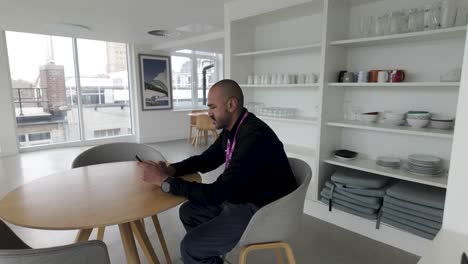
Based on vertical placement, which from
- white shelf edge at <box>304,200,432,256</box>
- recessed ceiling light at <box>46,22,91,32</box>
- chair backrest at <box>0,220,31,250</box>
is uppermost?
recessed ceiling light at <box>46,22,91,32</box>

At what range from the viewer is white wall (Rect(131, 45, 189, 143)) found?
6.47 m

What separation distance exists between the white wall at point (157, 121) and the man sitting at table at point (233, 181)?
5.30 meters

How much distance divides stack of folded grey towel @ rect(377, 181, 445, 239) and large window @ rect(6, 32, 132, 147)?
20.2 ft

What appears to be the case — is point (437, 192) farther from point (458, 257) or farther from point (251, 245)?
point (251, 245)

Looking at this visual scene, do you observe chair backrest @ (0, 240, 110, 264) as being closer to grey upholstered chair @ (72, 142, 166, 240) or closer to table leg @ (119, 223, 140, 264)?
table leg @ (119, 223, 140, 264)

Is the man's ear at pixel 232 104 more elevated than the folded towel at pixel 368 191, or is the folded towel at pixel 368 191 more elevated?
the man's ear at pixel 232 104

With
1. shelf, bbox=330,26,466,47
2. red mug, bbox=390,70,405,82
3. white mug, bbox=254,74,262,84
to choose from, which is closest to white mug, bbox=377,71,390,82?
red mug, bbox=390,70,405,82

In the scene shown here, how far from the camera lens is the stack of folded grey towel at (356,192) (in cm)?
230

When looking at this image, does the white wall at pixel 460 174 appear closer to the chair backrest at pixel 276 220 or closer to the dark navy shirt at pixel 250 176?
the chair backrest at pixel 276 220

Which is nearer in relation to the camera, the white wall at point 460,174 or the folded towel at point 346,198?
the white wall at point 460,174

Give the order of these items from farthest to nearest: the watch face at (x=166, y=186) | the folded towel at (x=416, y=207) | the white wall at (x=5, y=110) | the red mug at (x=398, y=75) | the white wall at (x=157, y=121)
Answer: the white wall at (x=157, y=121), the white wall at (x=5, y=110), the red mug at (x=398, y=75), the folded towel at (x=416, y=207), the watch face at (x=166, y=186)

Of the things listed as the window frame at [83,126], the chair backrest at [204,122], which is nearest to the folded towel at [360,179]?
the chair backrest at [204,122]

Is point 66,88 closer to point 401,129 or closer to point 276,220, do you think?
point 276,220

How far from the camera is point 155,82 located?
6734 mm
